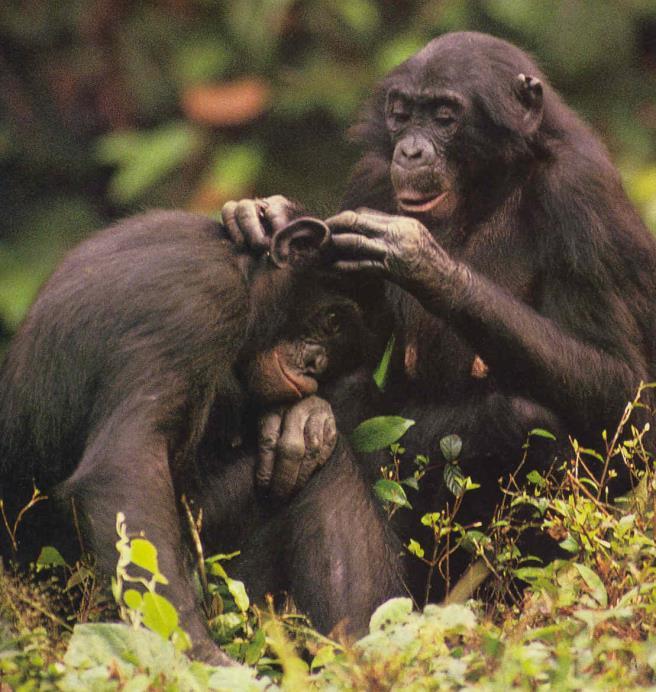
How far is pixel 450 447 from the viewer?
17.5 ft

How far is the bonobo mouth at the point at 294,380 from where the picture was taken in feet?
16.7

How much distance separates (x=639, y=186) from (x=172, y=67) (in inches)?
144

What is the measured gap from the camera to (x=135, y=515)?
14.1 feet

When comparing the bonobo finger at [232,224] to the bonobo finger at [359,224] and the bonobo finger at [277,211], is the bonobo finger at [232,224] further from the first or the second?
the bonobo finger at [359,224]

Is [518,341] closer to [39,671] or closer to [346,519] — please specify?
[346,519]

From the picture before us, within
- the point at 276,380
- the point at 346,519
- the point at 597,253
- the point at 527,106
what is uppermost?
the point at 527,106

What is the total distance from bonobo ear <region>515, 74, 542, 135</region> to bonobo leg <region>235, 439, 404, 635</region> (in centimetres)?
137

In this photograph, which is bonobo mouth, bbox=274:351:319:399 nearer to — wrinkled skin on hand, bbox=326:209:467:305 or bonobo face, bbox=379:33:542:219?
wrinkled skin on hand, bbox=326:209:467:305

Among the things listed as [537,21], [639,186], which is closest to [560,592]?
[639,186]

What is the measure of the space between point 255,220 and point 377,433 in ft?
2.83

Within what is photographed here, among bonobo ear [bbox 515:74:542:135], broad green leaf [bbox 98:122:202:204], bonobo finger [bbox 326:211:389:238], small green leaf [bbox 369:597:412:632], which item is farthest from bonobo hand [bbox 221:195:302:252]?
broad green leaf [bbox 98:122:202:204]

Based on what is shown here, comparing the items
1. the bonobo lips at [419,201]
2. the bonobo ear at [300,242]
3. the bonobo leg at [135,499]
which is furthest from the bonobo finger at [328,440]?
the bonobo lips at [419,201]

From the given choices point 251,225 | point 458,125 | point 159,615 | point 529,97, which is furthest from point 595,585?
point 529,97

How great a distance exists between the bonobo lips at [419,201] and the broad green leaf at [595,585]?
1.71 metres
